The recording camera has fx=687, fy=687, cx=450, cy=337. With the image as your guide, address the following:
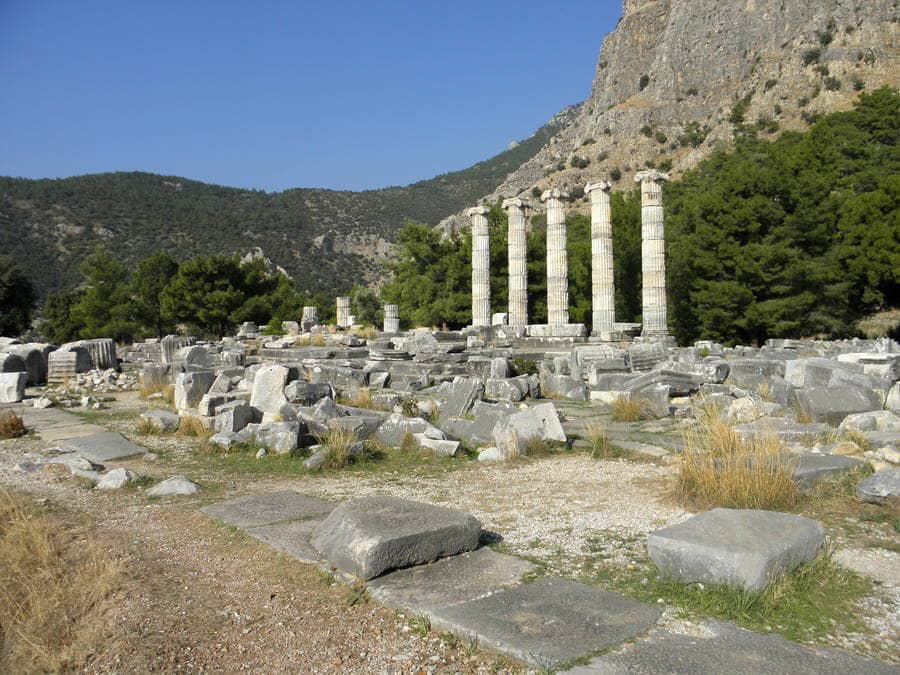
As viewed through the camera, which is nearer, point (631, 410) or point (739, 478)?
point (739, 478)

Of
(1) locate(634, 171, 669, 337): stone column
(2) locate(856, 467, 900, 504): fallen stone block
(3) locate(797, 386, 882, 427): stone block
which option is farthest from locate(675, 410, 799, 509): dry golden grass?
(1) locate(634, 171, 669, 337): stone column

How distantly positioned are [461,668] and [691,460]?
349cm

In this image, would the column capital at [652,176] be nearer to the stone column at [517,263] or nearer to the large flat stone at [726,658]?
the stone column at [517,263]

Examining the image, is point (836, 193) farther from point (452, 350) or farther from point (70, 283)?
point (70, 283)

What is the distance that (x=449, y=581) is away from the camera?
425 cm

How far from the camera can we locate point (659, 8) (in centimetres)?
10612

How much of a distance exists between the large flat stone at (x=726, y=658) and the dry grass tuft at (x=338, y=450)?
519 cm

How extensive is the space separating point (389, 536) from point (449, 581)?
476mm

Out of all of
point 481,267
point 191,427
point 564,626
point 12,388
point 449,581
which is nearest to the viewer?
point 564,626

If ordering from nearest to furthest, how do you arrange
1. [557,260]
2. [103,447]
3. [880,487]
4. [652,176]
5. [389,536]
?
[389,536], [880,487], [103,447], [652,176], [557,260]

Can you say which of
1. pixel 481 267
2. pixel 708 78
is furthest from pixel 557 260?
pixel 708 78

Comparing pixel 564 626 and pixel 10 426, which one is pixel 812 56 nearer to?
pixel 10 426

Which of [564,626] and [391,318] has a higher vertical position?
[391,318]

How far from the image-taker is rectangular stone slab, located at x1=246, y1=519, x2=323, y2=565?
4.77 m
